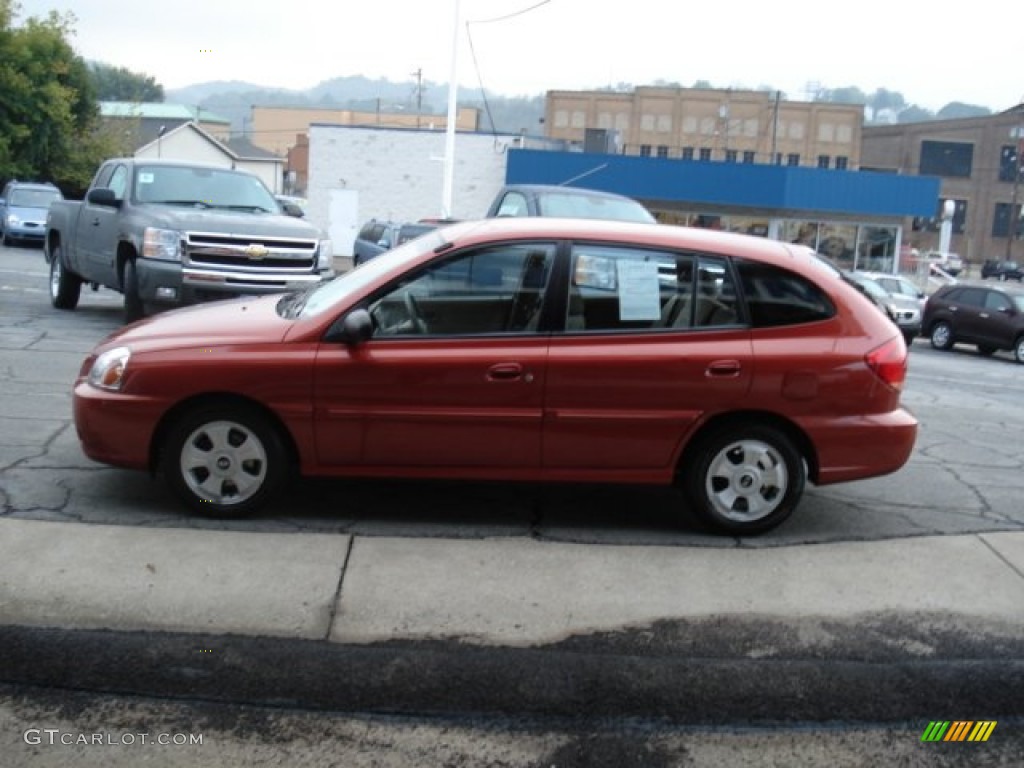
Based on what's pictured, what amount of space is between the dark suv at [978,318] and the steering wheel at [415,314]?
2198 cm

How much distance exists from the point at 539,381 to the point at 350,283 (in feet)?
4.15

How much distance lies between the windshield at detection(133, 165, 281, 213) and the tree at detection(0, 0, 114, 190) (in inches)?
1261

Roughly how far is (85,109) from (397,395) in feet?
161

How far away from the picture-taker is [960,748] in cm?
414

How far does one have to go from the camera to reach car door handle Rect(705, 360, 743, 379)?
18.9ft

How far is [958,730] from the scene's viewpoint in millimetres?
4262

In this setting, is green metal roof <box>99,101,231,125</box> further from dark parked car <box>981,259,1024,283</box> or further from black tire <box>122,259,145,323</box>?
black tire <box>122,259,145,323</box>

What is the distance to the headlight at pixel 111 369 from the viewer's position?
5756 mm

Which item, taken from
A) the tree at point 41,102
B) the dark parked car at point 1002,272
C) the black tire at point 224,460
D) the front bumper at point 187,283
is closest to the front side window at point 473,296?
the black tire at point 224,460

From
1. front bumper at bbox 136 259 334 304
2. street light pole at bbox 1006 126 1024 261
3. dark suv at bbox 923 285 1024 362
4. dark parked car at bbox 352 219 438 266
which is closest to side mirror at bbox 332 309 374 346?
front bumper at bbox 136 259 334 304

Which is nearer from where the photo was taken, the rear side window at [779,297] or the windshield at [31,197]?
the rear side window at [779,297]

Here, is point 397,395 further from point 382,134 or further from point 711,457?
point 382,134

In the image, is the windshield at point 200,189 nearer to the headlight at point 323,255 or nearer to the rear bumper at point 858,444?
the headlight at point 323,255

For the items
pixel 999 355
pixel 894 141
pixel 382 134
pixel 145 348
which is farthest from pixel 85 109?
pixel 894 141
